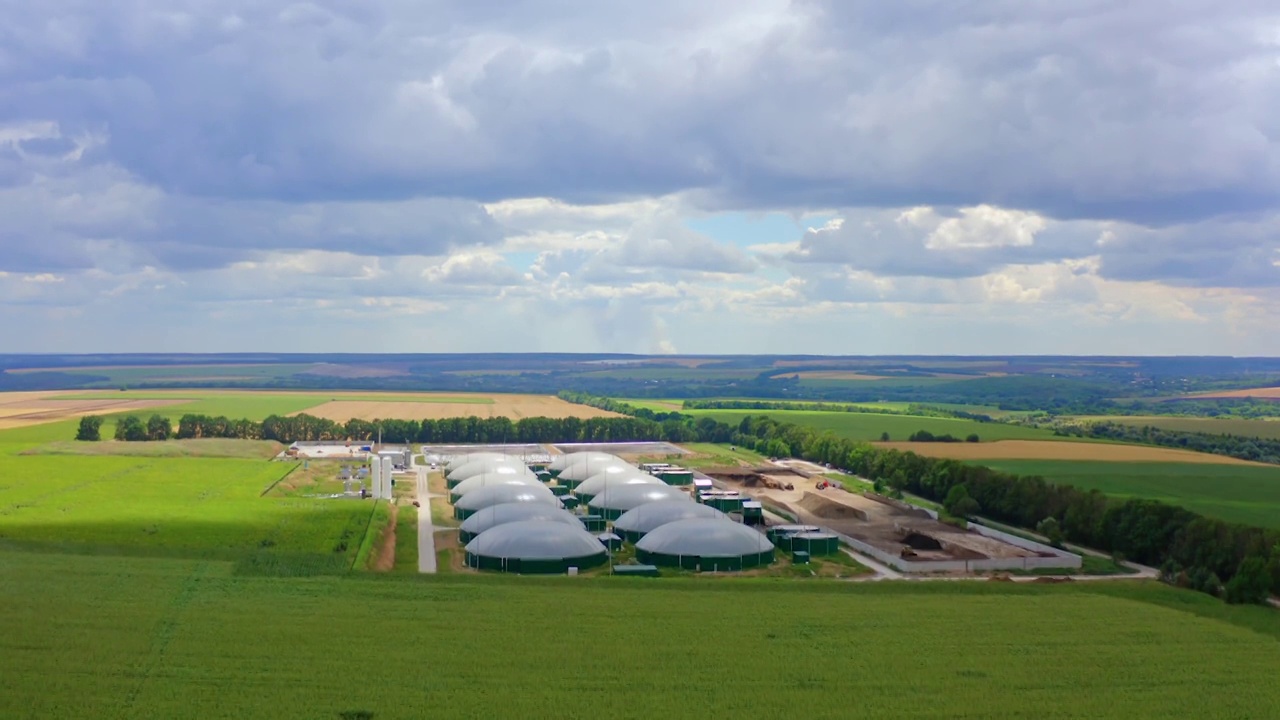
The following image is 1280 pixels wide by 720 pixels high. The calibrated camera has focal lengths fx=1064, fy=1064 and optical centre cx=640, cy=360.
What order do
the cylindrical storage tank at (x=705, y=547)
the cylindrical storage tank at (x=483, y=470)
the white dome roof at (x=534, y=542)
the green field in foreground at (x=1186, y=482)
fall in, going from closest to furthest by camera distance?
the white dome roof at (x=534, y=542), the cylindrical storage tank at (x=705, y=547), the green field in foreground at (x=1186, y=482), the cylindrical storage tank at (x=483, y=470)

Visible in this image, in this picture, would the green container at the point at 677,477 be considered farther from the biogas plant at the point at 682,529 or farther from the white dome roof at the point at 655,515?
the white dome roof at the point at 655,515

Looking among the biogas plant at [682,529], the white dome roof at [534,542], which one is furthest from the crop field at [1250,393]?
the white dome roof at [534,542]

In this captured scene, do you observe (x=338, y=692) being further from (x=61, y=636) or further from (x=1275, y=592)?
(x=1275, y=592)

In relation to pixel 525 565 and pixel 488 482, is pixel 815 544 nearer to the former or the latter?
pixel 525 565

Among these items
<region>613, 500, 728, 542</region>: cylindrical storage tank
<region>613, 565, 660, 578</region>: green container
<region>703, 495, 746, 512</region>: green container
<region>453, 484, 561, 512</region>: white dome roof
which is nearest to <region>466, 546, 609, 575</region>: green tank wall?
<region>613, 565, 660, 578</region>: green container

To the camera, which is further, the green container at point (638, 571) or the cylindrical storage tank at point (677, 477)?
the cylindrical storage tank at point (677, 477)

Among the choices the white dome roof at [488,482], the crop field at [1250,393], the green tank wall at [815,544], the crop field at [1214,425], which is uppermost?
the crop field at [1250,393]

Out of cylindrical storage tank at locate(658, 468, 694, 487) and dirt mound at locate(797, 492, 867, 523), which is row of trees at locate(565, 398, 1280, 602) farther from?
cylindrical storage tank at locate(658, 468, 694, 487)
